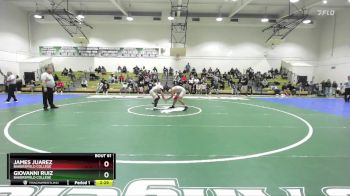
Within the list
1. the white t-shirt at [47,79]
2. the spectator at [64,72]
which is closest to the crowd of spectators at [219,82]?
the spectator at [64,72]

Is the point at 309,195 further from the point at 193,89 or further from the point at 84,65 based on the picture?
the point at 84,65

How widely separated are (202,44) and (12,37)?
2060 cm

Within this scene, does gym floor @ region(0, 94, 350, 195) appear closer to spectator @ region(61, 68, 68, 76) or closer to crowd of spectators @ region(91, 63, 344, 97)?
crowd of spectators @ region(91, 63, 344, 97)

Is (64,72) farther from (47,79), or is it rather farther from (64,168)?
(64,168)

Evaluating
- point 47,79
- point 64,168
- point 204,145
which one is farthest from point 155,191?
point 47,79

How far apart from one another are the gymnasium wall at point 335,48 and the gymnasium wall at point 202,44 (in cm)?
125

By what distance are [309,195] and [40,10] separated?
30.9 meters

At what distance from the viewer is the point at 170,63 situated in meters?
29.7

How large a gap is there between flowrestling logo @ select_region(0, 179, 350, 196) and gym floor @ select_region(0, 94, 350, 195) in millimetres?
136

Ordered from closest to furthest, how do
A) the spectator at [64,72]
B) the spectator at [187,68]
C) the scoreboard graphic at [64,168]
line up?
the scoreboard graphic at [64,168]
the spectator at [64,72]
the spectator at [187,68]

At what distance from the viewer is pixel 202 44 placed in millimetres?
29688

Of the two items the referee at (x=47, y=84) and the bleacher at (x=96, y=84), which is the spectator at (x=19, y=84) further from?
the referee at (x=47, y=84)

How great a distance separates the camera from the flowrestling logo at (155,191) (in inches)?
134

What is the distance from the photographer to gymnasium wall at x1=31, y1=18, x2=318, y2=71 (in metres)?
Answer: 29.1
